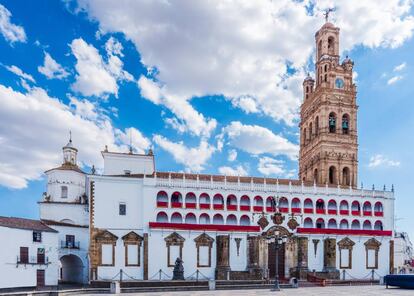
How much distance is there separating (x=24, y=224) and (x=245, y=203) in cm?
2690

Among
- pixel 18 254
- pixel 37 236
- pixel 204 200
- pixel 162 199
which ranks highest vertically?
pixel 162 199

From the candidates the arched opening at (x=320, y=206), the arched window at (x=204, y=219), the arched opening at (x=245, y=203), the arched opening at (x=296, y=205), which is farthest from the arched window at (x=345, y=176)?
the arched window at (x=204, y=219)

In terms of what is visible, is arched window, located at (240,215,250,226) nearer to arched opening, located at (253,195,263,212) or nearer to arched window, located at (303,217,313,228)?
arched opening, located at (253,195,263,212)

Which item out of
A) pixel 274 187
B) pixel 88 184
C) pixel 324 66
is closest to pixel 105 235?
pixel 88 184

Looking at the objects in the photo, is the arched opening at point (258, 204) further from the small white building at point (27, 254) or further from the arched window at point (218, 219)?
the small white building at point (27, 254)

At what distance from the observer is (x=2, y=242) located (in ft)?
136

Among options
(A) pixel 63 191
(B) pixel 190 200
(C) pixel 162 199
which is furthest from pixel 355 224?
(A) pixel 63 191

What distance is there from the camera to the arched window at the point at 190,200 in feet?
182

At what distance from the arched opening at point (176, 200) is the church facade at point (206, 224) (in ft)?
0.25

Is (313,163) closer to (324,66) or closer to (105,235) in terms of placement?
(324,66)

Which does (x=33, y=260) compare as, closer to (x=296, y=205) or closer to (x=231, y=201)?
(x=231, y=201)

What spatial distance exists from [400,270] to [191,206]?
114 feet

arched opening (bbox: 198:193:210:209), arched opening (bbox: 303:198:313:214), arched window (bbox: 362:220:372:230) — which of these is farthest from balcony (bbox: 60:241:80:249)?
arched window (bbox: 362:220:372:230)

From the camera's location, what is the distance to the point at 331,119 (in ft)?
222
